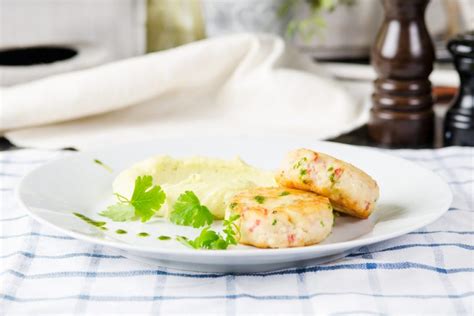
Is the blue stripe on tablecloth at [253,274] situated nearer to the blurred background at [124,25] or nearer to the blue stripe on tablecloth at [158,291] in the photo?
the blue stripe on tablecloth at [158,291]

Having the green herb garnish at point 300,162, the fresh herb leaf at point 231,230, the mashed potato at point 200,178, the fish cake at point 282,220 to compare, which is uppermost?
the green herb garnish at point 300,162

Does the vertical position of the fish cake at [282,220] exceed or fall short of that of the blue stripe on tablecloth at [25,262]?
it exceeds it

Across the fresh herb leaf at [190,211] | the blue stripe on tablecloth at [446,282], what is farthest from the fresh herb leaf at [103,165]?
the blue stripe on tablecloth at [446,282]

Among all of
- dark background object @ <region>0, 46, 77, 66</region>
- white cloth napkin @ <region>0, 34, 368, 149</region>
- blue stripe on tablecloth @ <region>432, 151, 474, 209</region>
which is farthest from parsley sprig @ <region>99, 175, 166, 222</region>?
dark background object @ <region>0, 46, 77, 66</region>

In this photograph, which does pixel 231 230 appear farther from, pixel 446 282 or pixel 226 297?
pixel 446 282

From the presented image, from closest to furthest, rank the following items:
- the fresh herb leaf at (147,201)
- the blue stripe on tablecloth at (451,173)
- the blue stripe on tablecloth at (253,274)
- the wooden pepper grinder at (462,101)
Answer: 1. the blue stripe on tablecloth at (253,274)
2. the fresh herb leaf at (147,201)
3. the blue stripe on tablecloth at (451,173)
4. the wooden pepper grinder at (462,101)

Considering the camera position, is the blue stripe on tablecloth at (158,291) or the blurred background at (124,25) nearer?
the blue stripe on tablecloth at (158,291)
